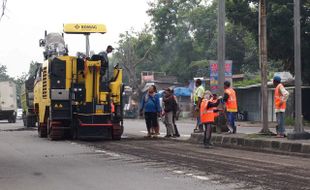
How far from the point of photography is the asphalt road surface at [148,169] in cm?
878

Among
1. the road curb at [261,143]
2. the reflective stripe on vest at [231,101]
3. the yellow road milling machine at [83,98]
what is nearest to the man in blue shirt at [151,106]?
the yellow road milling machine at [83,98]

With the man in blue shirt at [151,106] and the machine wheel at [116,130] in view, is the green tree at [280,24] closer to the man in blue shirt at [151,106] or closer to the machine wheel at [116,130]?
the man in blue shirt at [151,106]

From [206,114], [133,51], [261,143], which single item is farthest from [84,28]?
[133,51]

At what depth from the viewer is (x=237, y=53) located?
5869 centimetres

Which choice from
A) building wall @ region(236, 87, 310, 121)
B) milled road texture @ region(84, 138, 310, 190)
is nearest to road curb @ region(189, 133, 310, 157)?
milled road texture @ region(84, 138, 310, 190)

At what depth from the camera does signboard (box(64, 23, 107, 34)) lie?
69.5 ft

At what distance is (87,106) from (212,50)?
45.0 metres

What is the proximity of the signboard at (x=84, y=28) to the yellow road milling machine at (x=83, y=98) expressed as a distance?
9.32 ft

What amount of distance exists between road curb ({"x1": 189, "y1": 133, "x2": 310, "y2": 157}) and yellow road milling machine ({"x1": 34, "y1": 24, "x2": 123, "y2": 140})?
9.64ft

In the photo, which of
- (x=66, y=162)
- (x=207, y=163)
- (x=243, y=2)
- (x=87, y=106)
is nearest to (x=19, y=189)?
(x=66, y=162)

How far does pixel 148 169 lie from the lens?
10.5 m

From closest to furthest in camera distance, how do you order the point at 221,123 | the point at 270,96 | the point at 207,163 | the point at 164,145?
the point at 207,163, the point at 164,145, the point at 221,123, the point at 270,96

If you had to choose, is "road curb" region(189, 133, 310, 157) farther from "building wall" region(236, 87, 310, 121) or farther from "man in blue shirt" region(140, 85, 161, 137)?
"building wall" region(236, 87, 310, 121)

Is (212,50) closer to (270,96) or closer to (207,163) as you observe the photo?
(270,96)
